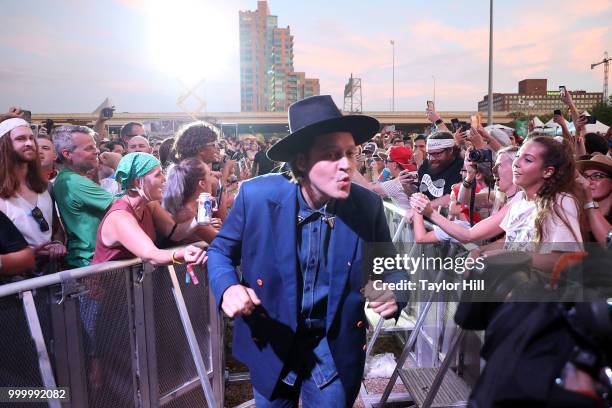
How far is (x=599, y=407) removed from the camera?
0.90m

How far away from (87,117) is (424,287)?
3029 inches

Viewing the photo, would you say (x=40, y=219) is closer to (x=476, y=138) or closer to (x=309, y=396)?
(x=309, y=396)

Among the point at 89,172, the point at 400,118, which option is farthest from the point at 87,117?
the point at 89,172

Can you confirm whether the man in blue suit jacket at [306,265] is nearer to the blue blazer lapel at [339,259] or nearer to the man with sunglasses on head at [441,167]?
the blue blazer lapel at [339,259]

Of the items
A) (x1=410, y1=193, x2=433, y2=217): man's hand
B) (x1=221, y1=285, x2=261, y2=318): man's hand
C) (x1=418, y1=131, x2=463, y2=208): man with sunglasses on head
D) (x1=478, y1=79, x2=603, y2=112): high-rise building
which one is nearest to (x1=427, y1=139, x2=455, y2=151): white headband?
(x1=418, y1=131, x2=463, y2=208): man with sunglasses on head

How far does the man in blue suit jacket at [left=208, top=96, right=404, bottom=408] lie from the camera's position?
2072 millimetres

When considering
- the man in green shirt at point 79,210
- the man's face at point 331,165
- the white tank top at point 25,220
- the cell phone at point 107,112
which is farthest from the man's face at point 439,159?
the cell phone at point 107,112

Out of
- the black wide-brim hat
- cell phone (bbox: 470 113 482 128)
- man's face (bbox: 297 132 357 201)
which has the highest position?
cell phone (bbox: 470 113 482 128)

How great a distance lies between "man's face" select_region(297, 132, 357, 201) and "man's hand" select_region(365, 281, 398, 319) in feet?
1.50

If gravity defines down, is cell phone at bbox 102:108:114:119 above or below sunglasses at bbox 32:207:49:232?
above

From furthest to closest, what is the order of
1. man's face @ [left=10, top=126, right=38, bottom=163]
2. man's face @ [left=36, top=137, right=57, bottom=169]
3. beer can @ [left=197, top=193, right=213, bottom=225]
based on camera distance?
man's face @ [left=36, top=137, right=57, bottom=169] < man's face @ [left=10, top=126, right=38, bottom=163] < beer can @ [left=197, top=193, right=213, bottom=225]

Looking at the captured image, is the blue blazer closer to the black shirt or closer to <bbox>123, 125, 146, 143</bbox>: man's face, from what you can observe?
the black shirt

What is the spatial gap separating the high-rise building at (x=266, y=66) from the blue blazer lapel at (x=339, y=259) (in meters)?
142

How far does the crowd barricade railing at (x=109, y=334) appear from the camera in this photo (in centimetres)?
217
